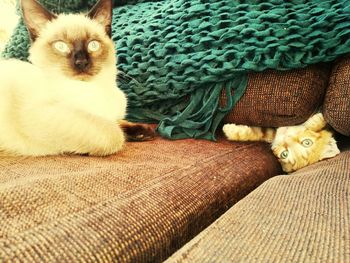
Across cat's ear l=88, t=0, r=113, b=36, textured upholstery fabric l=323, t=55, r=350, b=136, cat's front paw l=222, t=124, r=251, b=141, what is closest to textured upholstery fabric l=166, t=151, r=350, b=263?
textured upholstery fabric l=323, t=55, r=350, b=136

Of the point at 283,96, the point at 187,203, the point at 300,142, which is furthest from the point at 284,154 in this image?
the point at 187,203

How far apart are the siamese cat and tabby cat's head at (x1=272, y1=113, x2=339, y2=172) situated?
43cm

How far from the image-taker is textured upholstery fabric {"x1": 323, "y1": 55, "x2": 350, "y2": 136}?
32.5 inches

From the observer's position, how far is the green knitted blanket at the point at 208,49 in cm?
84

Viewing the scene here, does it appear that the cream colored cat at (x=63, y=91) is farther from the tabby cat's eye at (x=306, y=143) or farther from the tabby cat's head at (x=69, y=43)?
the tabby cat's eye at (x=306, y=143)

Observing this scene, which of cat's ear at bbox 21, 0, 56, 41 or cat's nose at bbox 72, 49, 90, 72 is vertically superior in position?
cat's ear at bbox 21, 0, 56, 41

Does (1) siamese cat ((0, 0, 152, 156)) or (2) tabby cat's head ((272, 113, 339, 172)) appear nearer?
(1) siamese cat ((0, 0, 152, 156))

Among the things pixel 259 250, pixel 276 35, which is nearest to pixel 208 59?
pixel 276 35

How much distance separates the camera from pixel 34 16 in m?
1.05

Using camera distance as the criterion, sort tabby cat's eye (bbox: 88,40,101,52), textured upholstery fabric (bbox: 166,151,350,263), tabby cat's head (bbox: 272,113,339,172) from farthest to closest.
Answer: tabby cat's eye (bbox: 88,40,101,52), tabby cat's head (bbox: 272,113,339,172), textured upholstery fabric (bbox: 166,151,350,263)

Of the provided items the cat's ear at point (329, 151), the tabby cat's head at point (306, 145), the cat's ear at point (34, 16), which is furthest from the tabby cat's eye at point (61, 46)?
the cat's ear at point (329, 151)

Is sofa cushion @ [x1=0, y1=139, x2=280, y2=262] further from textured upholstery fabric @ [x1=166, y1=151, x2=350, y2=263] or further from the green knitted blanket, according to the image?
the green knitted blanket

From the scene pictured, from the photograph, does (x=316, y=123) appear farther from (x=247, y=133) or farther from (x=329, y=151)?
(x=247, y=133)

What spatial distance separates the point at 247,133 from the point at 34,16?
31.5 inches
